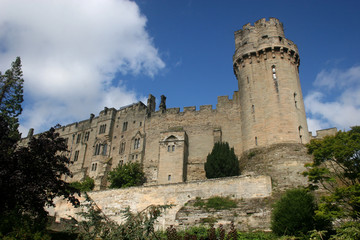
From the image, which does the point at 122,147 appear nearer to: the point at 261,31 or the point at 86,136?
the point at 86,136

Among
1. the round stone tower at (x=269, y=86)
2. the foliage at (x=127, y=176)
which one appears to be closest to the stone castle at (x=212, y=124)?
the round stone tower at (x=269, y=86)

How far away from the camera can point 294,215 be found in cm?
1633

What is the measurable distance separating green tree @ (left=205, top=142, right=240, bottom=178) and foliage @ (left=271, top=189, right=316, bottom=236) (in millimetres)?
11481

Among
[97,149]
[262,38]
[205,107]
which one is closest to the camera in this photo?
[262,38]

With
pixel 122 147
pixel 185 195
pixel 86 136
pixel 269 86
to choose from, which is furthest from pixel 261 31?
pixel 86 136

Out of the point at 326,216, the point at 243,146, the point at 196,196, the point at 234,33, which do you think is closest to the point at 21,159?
the point at 196,196

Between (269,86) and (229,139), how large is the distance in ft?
25.2

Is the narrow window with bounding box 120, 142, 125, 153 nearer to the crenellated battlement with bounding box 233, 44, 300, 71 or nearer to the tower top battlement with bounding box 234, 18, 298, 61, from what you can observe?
the tower top battlement with bounding box 234, 18, 298, 61

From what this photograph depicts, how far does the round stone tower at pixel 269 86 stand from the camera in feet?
93.8

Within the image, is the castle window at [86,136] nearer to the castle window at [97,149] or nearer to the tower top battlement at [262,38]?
the castle window at [97,149]

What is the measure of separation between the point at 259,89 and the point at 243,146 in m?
6.02

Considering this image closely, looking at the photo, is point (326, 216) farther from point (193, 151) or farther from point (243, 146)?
point (193, 151)

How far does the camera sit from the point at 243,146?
30984 mm

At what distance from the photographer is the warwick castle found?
76.9ft
